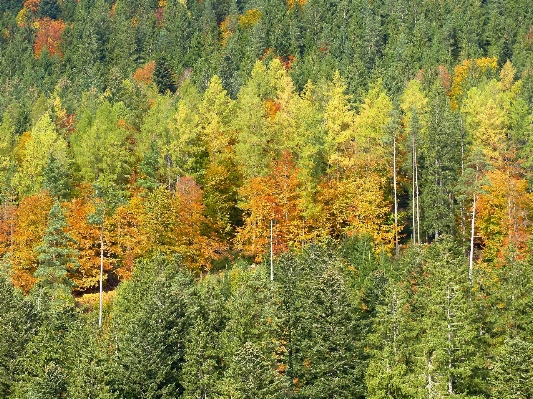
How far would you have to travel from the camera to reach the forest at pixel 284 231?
44500 mm

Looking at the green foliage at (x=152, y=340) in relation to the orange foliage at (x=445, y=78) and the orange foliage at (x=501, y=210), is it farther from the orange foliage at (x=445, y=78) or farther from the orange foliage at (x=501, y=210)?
the orange foliage at (x=445, y=78)

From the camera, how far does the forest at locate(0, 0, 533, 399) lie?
44500mm

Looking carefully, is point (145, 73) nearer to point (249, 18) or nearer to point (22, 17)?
point (249, 18)

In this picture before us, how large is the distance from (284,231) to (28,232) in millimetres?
23253

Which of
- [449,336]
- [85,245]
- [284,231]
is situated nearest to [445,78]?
[284,231]

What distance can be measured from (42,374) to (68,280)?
17.4m

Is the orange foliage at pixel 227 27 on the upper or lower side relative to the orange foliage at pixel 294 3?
lower

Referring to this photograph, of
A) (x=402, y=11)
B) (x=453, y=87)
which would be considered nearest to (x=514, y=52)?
(x=453, y=87)

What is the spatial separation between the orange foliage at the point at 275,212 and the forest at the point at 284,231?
180mm

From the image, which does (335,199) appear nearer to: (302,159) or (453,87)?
(302,159)

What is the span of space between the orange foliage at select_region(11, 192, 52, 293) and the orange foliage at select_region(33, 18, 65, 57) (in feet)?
292

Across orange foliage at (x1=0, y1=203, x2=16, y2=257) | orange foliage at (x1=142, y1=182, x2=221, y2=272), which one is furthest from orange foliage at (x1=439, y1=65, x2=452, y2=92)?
orange foliage at (x1=0, y1=203, x2=16, y2=257)

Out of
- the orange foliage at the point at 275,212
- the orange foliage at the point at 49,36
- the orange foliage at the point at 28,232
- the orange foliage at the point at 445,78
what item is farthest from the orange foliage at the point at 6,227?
the orange foliage at the point at 49,36

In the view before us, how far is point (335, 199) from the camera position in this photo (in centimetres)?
6506
